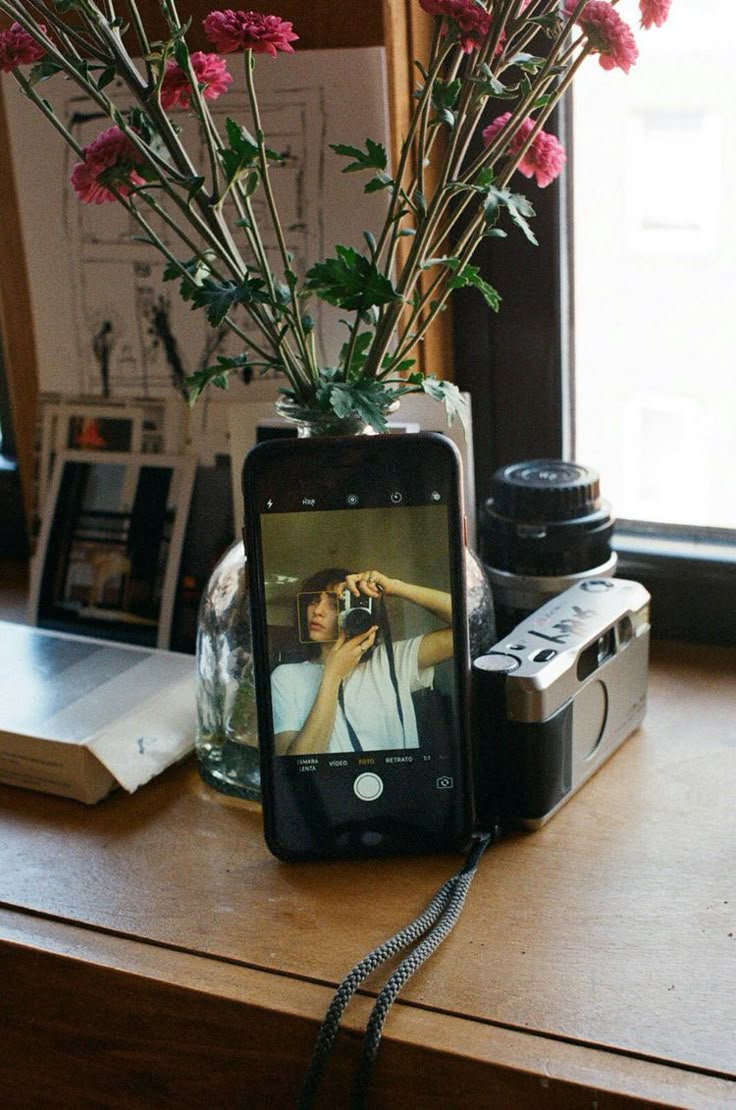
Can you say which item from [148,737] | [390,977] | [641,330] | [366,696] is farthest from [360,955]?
[641,330]

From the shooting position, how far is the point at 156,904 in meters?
0.74

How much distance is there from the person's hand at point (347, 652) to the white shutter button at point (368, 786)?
0.06 metres

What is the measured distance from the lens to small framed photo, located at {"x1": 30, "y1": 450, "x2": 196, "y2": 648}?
1.05m

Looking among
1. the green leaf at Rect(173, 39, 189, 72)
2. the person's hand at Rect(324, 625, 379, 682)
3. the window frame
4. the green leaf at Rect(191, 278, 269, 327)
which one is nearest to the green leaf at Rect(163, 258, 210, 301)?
the green leaf at Rect(191, 278, 269, 327)

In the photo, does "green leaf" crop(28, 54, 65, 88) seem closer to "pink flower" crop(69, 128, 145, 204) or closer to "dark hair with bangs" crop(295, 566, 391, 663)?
"pink flower" crop(69, 128, 145, 204)

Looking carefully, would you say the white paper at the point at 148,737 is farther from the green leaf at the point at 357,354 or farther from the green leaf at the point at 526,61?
the green leaf at the point at 526,61

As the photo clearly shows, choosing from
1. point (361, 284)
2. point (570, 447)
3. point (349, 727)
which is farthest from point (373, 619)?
point (570, 447)

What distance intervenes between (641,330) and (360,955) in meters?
0.57

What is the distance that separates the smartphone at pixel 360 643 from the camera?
0.74m

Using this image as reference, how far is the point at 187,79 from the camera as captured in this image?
0.71 metres

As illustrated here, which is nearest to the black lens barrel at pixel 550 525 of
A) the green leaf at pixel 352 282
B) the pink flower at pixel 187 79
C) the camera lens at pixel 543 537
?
the camera lens at pixel 543 537

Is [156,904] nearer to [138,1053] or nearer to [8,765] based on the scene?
[138,1053]

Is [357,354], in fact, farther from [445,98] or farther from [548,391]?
[548,391]

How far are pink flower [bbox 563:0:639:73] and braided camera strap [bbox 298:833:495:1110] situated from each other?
45 centimetres
